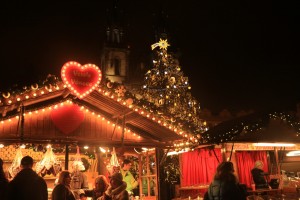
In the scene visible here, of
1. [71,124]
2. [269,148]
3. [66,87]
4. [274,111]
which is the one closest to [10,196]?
[66,87]

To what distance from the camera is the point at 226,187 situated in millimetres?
6070

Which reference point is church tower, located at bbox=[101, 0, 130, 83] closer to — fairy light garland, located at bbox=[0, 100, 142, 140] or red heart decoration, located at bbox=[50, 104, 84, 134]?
fairy light garland, located at bbox=[0, 100, 142, 140]

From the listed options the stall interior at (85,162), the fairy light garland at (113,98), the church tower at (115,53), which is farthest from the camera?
the church tower at (115,53)

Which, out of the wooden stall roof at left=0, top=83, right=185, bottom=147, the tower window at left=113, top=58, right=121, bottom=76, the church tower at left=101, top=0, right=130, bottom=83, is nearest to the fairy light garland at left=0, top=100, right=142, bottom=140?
the wooden stall roof at left=0, top=83, right=185, bottom=147

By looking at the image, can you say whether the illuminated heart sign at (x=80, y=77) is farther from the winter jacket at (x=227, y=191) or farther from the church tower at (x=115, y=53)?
the church tower at (x=115, y=53)

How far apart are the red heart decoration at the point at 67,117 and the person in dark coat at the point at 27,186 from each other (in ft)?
10.7

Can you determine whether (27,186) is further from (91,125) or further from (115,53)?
(115,53)

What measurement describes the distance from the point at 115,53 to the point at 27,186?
58570 millimetres

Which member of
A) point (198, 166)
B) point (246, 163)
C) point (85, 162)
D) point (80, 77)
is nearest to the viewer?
point (80, 77)

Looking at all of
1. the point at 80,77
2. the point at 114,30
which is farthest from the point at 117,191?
the point at 114,30

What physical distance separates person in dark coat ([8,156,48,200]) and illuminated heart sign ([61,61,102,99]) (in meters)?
2.52

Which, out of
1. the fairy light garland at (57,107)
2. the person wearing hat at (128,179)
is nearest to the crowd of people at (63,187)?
the fairy light garland at (57,107)

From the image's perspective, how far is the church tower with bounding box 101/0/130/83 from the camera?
62.5 metres

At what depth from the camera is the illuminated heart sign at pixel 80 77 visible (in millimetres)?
7922
